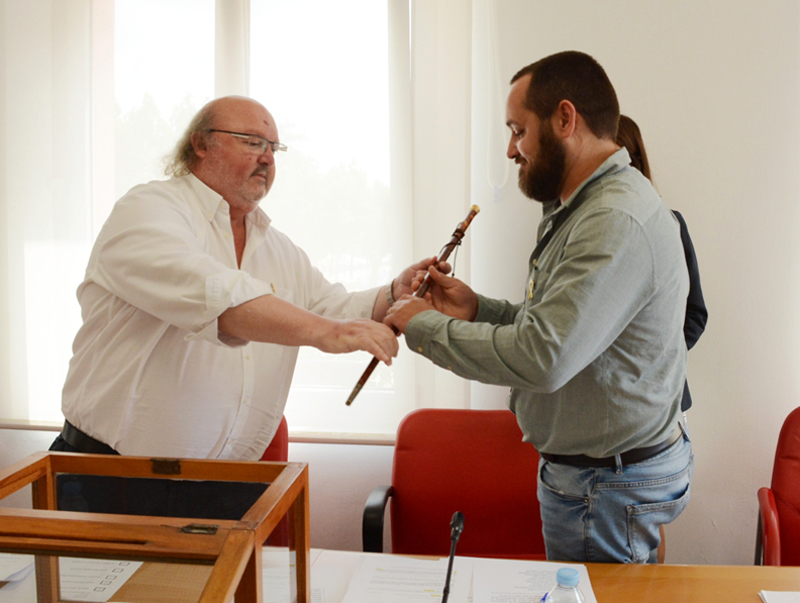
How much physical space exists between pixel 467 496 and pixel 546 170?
115 cm

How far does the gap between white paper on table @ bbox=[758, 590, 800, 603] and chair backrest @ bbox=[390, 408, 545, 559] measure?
91 cm

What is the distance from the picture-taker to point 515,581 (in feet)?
4.07

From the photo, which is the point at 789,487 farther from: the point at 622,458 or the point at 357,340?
the point at 357,340

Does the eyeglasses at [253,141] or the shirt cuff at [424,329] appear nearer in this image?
the shirt cuff at [424,329]

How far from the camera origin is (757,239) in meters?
2.19

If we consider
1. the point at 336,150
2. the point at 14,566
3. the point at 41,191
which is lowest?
the point at 14,566

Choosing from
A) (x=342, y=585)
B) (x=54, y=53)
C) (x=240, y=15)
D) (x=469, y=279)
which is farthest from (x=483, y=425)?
(x=54, y=53)

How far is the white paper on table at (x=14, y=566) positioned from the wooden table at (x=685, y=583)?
958mm

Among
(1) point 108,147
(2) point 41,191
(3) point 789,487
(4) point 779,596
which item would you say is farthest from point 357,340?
(2) point 41,191

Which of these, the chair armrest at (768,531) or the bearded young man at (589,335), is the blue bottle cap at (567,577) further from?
the chair armrest at (768,531)

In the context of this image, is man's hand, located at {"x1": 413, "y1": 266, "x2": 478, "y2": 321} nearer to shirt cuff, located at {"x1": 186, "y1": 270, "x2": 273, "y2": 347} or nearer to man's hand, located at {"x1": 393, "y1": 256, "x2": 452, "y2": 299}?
man's hand, located at {"x1": 393, "y1": 256, "x2": 452, "y2": 299}

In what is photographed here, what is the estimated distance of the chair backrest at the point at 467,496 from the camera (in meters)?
2.07

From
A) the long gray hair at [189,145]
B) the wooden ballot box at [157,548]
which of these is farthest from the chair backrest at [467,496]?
the wooden ballot box at [157,548]

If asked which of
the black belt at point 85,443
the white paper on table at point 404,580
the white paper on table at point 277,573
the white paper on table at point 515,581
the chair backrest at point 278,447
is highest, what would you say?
the white paper on table at point 277,573
